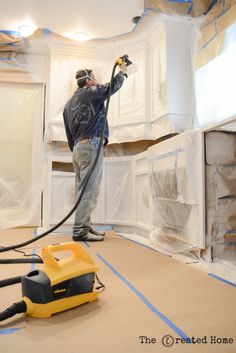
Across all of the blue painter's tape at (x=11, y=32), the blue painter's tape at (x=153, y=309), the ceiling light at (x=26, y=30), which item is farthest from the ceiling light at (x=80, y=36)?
the blue painter's tape at (x=153, y=309)

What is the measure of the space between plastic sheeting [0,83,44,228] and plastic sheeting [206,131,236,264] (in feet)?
7.42

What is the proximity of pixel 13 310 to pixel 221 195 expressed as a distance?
1.28 metres

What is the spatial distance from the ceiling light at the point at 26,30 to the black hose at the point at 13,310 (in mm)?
2893

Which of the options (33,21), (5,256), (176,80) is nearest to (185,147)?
(176,80)

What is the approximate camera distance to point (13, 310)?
888mm

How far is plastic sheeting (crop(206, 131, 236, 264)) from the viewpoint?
5.61 ft

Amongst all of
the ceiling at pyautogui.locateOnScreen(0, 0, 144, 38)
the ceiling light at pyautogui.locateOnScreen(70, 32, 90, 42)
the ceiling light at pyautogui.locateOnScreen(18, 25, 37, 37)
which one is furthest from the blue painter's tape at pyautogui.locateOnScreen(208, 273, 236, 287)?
the ceiling light at pyautogui.locateOnScreen(18, 25, 37, 37)

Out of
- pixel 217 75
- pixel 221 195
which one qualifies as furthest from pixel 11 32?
pixel 221 195

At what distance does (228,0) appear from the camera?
2.19 meters

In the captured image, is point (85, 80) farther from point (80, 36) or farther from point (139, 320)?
point (139, 320)

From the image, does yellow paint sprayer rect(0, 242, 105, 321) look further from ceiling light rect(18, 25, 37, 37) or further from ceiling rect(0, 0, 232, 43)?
ceiling light rect(18, 25, 37, 37)

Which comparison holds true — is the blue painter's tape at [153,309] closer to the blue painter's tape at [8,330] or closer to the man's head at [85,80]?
the blue painter's tape at [8,330]

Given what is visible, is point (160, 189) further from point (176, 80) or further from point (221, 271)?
point (176, 80)

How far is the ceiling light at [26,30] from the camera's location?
9.79 ft
